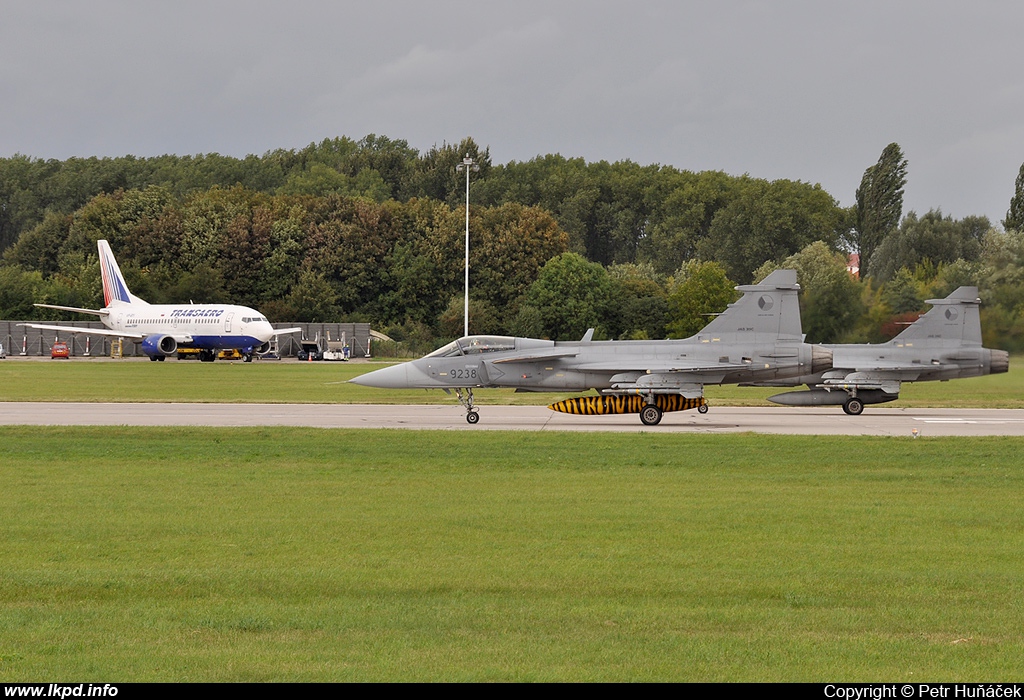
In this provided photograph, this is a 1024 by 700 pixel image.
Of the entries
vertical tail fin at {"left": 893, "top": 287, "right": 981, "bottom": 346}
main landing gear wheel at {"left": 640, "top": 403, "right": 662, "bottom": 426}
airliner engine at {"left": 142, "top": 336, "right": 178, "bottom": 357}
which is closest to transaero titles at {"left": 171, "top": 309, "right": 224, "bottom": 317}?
airliner engine at {"left": 142, "top": 336, "right": 178, "bottom": 357}

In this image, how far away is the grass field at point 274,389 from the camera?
3512 cm

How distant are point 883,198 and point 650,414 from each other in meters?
57.5

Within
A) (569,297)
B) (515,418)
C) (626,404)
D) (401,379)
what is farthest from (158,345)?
(626,404)

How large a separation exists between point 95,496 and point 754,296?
59.3 ft

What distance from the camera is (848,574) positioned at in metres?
8.95

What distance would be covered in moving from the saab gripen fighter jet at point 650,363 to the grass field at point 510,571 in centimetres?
907

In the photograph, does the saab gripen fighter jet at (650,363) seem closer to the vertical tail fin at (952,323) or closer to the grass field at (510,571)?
the vertical tail fin at (952,323)

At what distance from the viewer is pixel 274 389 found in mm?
40469

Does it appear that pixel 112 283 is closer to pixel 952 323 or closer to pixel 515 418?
pixel 515 418

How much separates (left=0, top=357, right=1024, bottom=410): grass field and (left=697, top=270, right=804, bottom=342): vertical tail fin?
25.8 ft

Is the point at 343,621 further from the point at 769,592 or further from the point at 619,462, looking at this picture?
the point at 619,462

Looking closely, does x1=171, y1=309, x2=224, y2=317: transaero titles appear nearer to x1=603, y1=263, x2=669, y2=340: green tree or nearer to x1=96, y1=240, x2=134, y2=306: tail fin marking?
x1=96, y1=240, x2=134, y2=306: tail fin marking

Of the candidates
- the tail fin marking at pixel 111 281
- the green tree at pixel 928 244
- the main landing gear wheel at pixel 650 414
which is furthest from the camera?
the tail fin marking at pixel 111 281
